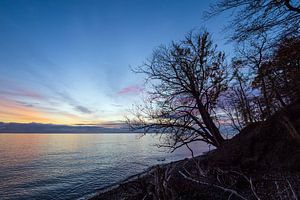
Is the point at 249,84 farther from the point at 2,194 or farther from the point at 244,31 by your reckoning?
the point at 2,194

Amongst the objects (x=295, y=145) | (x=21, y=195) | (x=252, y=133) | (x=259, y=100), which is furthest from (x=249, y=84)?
(x=21, y=195)

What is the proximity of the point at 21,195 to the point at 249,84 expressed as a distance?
24818mm

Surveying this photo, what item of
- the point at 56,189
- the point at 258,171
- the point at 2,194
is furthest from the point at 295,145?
the point at 2,194

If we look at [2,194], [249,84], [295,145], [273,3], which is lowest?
[2,194]

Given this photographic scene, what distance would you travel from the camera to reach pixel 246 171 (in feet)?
30.0

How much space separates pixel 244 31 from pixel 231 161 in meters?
7.33

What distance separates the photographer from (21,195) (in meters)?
21.6

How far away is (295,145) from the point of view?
9141 mm

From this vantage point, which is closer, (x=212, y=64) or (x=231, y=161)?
(x=231, y=161)

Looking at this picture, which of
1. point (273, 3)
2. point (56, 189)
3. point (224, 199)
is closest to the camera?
point (273, 3)

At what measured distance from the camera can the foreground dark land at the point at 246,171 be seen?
6.91 metres

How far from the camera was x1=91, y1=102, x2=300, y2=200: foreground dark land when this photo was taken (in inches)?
272

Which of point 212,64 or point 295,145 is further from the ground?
point 212,64

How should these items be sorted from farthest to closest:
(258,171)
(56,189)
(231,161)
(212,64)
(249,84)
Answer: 1. (56,189)
2. (249,84)
3. (212,64)
4. (231,161)
5. (258,171)
